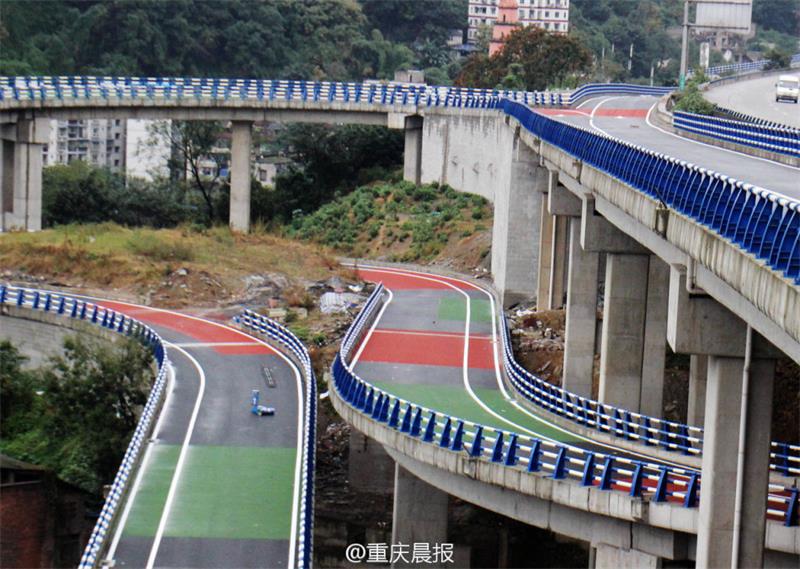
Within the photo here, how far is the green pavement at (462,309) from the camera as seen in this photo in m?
61.3

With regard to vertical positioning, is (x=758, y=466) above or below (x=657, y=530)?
above

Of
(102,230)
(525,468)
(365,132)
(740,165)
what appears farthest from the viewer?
(365,132)

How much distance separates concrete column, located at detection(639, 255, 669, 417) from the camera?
44.9 metres

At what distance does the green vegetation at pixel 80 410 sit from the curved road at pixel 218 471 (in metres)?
1.52

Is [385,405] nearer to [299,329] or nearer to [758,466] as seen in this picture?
[758,466]

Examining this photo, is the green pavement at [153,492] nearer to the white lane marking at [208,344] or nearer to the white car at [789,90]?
the white lane marking at [208,344]

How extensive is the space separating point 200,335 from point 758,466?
108ft

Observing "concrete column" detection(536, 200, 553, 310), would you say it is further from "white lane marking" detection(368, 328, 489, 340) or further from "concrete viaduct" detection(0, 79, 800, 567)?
"white lane marking" detection(368, 328, 489, 340)

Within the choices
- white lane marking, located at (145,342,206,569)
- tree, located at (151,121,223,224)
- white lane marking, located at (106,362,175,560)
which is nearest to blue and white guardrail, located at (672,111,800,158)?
white lane marking, located at (145,342,206,569)

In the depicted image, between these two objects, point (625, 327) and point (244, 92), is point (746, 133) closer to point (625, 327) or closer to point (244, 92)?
point (625, 327)

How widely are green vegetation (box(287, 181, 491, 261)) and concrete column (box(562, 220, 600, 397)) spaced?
1158 inches

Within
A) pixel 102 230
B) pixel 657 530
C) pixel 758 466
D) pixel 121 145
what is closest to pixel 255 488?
pixel 657 530

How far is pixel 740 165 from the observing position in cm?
3975

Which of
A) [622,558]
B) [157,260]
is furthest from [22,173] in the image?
[622,558]
